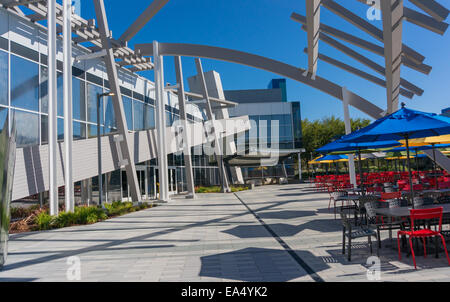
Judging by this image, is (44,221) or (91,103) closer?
(44,221)

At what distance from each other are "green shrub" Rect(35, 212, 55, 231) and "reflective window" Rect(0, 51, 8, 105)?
457cm

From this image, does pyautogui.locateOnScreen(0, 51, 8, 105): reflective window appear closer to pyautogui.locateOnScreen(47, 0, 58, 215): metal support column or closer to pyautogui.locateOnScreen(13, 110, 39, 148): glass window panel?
pyautogui.locateOnScreen(13, 110, 39, 148): glass window panel

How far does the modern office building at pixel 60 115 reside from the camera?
11.9m

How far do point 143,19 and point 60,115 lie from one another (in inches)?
Result: 241

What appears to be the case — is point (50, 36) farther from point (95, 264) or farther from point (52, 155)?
point (95, 264)

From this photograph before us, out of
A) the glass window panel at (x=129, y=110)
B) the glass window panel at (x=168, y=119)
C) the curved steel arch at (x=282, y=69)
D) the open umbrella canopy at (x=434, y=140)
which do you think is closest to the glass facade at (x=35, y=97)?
the glass window panel at (x=129, y=110)

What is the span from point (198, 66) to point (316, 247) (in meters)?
22.3

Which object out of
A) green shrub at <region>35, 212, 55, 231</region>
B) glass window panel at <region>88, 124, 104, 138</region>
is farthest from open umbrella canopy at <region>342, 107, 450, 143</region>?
glass window panel at <region>88, 124, 104, 138</region>

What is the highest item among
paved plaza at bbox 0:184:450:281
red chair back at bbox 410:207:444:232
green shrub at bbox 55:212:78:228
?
red chair back at bbox 410:207:444:232

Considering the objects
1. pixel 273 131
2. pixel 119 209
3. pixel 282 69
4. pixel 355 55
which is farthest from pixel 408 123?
pixel 273 131

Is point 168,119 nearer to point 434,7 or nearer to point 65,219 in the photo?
point 65,219

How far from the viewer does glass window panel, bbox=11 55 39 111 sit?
13.0 m

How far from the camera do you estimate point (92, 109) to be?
18.5m

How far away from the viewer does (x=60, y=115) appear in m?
15.5
